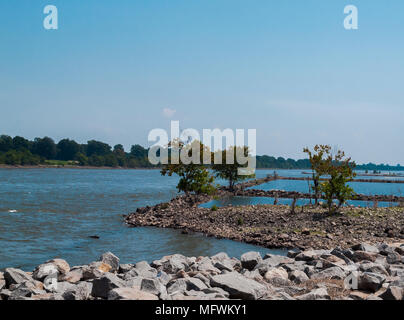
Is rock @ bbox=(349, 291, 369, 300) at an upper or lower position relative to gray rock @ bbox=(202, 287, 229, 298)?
lower

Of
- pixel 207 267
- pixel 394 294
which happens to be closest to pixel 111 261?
pixel 207 267

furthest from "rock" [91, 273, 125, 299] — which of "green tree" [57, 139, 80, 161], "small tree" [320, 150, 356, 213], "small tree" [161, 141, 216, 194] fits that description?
"green tree" [57, 139, 80, 161]

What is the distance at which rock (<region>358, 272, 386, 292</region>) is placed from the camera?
6953 mm

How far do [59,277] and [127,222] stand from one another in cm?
1551

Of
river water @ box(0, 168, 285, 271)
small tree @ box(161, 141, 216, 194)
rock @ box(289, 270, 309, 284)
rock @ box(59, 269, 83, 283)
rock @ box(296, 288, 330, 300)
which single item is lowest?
river water @ box(0, 168, 285, 271)

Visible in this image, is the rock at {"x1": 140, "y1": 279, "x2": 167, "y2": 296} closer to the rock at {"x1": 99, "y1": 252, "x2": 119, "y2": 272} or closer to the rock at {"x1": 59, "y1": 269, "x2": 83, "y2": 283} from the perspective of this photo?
the rock at {"x1": 59, "y1": 269, "x2": 83, "y2": 283}

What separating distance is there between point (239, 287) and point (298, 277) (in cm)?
181

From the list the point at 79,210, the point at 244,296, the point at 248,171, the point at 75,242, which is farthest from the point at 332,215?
the point at 248,171

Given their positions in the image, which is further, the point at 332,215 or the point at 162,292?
the point at 332,215

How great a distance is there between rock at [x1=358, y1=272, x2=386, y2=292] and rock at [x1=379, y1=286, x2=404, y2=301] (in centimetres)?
57

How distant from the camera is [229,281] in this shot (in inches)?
274

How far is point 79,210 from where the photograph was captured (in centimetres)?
3011

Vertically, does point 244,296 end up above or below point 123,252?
above
